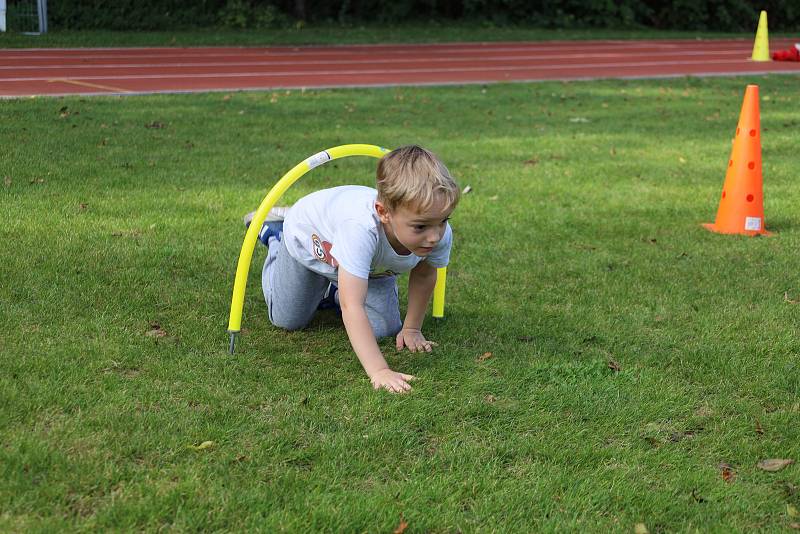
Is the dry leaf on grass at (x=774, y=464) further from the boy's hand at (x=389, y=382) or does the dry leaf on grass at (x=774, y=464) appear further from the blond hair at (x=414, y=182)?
the blond hair at (x=414, y=182)

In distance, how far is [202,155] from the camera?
838cm

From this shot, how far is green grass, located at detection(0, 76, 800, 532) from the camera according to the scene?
10.2 feet

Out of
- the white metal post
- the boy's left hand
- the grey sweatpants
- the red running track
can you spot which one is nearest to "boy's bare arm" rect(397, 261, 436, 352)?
the boy's left hand

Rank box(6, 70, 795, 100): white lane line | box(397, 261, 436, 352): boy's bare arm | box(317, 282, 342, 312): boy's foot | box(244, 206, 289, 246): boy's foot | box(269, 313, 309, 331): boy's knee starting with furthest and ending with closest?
box(6, 70, 795, 100): white lane line → box(244, 206, 289, 246): boy's foot → box(317, 282, 342, 312): boy's foot → box(269, 313, 309, 331): boy's knee → box(397, 261, 436, 352): boy's bare arm

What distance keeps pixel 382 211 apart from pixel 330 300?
107 cm

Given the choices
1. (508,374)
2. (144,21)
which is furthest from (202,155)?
(144,21)

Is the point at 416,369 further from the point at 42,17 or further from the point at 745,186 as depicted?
the point at 42,17

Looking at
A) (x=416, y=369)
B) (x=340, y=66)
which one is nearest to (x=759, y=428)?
(x=416, y=369)

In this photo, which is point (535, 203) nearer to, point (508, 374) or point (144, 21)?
point (508, 374)

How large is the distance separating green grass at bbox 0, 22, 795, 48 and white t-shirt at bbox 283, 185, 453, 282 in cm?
1536

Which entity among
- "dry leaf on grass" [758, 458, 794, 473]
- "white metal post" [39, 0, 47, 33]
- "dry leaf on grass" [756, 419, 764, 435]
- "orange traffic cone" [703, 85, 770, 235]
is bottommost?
"dry leaf on grass" [758, 458, 794, 473]

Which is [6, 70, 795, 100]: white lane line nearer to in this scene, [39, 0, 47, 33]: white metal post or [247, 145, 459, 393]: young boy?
[247, 145, 459, 393]: young boy

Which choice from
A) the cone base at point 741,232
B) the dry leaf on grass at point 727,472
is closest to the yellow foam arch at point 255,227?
the dry leaf on grass at point 727,472

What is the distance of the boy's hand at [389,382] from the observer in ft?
12.8
